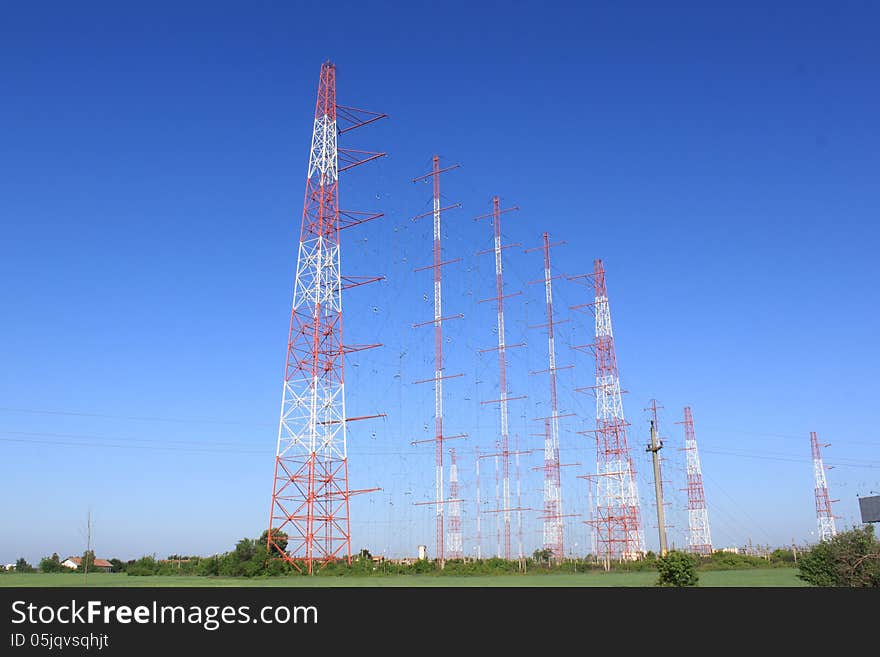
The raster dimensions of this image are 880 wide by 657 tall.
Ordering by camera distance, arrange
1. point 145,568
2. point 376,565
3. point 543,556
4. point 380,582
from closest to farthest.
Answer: point 380,582, point 376,565, point 145,568, point 543,556

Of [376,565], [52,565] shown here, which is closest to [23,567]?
[52,565]

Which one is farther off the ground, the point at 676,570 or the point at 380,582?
the point at 676,570

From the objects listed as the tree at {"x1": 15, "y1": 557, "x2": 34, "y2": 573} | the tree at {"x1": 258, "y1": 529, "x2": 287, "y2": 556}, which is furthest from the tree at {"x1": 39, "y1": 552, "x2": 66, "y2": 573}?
the tree at {"x1": 258, "y1": 529, "x2": 287, "y2": 556}

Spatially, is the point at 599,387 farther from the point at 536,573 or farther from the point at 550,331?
the point at 536,573

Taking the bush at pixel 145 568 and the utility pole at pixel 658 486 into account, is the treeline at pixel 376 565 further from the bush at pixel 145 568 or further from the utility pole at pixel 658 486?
the utility pole at pixel 658 486

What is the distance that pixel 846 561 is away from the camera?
102 ft

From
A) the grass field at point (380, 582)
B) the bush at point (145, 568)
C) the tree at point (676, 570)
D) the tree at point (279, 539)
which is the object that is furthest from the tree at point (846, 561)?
the bush at point (145, 568)

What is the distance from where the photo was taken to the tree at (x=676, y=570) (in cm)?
2853

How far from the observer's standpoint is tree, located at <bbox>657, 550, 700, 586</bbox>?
2853 cm

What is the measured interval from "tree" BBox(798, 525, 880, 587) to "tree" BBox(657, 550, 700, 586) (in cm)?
710

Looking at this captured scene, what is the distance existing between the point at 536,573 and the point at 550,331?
69.9 feet

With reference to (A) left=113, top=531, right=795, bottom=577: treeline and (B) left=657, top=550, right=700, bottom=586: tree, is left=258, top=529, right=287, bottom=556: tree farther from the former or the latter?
(B) left=657, top=550, right=700, bottom=586: tree

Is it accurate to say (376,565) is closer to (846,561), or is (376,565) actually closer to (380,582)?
(380,582)

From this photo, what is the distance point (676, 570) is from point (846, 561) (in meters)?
8.28
